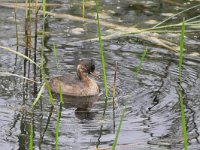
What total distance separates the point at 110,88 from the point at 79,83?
1.34 feet

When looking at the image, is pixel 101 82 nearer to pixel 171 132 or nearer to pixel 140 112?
pixel 140 112

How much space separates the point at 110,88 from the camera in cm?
809

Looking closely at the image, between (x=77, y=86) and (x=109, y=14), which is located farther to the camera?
(x=109, y=14)

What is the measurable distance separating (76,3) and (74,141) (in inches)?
214

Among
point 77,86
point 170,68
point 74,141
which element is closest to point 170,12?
point 170,68

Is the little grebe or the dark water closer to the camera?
the dark water

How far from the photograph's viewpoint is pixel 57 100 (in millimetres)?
7742

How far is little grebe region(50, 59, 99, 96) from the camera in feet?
26.4

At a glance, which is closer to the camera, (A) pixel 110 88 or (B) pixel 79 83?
(A) pixel 110 88

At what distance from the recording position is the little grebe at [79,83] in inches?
317

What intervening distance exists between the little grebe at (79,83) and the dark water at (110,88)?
204 mm

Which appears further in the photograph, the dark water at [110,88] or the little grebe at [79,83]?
the little grebe at [79,83]

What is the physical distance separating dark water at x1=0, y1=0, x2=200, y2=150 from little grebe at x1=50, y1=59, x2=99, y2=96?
0.20m

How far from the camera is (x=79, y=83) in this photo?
824 cm
